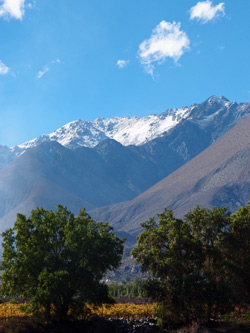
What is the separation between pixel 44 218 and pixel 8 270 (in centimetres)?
596

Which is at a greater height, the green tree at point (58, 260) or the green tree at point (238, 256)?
the green tree at point (58, 260)

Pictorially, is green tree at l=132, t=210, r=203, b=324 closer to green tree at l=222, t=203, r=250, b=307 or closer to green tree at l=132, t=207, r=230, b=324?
green tree at l=132, t=207, r=230, b=324

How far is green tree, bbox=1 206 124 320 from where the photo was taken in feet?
130

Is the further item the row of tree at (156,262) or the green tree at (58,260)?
the green tree at (58,260)

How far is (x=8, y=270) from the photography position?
40250 millimetres

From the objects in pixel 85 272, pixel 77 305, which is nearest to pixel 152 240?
pixel 85 272

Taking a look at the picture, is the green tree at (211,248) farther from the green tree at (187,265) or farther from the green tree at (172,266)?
the green tree at (172,266)

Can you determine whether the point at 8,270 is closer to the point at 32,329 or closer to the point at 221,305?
the point at 32,329

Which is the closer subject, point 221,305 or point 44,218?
point 221,305

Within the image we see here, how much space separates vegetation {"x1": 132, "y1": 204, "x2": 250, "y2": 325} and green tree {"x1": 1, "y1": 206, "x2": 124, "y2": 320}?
419 cm

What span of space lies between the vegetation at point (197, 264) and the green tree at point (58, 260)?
4192 mm

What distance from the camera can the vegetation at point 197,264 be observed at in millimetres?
39406

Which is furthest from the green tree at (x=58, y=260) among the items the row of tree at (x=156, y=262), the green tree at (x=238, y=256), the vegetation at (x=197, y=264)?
the green tree at (x=238, y=256)

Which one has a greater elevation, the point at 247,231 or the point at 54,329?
the point at 247,231
